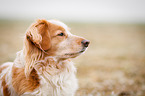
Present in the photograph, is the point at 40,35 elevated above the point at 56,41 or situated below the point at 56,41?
above

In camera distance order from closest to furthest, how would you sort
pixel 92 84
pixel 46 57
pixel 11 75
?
pixel 11 75 → pixel 46 57 → pixel 92 84

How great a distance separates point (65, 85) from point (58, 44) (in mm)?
960

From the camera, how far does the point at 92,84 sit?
5949 millimetres

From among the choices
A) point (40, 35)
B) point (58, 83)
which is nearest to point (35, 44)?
point (40, 35)

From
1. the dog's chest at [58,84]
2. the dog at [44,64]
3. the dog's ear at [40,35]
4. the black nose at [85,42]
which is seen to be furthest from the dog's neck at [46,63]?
the black nose at [85,42]

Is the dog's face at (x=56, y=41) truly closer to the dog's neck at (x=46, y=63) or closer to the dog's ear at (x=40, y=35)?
the dog's ear at (x=40, y=35)

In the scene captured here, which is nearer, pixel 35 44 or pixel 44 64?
pixel 35 44

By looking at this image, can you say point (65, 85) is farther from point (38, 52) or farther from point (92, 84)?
point (92, 84)

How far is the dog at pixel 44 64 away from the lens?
309cm

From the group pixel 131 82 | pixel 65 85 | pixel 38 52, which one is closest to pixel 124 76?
pixel 131 82

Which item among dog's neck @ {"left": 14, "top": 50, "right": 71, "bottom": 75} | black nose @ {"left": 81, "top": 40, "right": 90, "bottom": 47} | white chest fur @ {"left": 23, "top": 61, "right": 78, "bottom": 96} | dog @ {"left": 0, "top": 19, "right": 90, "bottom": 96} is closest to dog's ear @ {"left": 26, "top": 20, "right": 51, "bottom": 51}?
dog @ {"left": 0, "top": 19, "right": 90, "bottom": 96}

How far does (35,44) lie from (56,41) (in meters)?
0.49

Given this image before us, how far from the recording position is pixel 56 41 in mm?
3426

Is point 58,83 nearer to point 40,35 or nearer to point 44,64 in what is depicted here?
point 44,64
